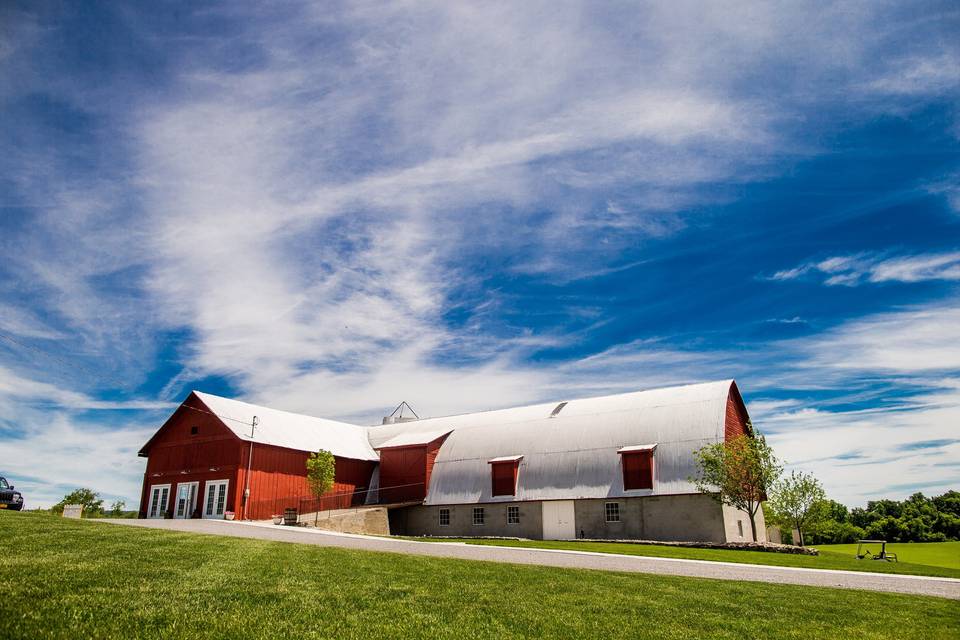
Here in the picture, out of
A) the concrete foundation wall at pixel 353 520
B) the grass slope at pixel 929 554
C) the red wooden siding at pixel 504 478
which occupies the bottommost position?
the grass slope at pixel 929 554

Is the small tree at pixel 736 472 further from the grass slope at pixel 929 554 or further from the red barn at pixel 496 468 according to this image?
the grass slope at pixel 929 554

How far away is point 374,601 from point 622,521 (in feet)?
92.6

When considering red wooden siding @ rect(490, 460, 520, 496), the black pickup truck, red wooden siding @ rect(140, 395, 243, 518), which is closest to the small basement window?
red wooden siding @ rect(490, 460, 520, 496)

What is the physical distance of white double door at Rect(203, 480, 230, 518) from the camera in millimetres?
39844

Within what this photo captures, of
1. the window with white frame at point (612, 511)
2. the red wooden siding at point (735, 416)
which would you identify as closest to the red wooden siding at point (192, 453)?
the window with white frame at point (612, 511)

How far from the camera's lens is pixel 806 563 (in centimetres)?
2252

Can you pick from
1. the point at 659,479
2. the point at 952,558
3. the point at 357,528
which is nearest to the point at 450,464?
the point at 357,528

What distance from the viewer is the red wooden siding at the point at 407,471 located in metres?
45.4

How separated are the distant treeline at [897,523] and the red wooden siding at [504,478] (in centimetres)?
2958

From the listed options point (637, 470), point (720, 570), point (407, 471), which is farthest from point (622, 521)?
point (720, 570)

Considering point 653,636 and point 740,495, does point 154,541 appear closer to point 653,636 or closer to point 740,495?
point 653,636

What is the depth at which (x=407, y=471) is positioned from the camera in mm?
47094

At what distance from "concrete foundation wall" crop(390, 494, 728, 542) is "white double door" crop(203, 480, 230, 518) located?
12.1m

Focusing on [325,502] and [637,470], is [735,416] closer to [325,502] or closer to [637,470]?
[637,470]
